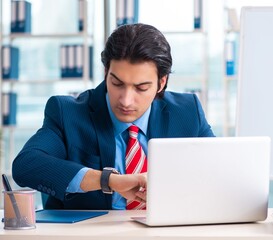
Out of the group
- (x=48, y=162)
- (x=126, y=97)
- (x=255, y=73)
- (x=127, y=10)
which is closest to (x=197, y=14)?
(x=127, y=10)

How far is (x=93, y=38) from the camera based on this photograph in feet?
19.4

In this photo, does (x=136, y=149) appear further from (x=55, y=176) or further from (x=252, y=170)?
(x=252, y=170)

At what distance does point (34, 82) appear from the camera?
19.7 ft

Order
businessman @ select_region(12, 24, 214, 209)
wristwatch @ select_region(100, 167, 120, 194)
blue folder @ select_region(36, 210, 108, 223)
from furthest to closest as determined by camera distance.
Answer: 1. businessman @ select_region(12, 24, 214, 209)
2. wristwatch @ select_region(100, 167, 120, 194)
3. blue folder @ select_region(36, 210, 108, 223)

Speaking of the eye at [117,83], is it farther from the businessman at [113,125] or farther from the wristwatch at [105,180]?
the wristwatch at [105,180]

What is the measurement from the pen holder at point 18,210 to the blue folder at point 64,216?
0.38 ft

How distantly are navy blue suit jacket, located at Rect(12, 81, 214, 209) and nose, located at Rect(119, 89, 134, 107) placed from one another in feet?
0.59

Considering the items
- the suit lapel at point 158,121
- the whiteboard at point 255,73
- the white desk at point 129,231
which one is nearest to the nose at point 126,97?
the suit lapel at point 158,121

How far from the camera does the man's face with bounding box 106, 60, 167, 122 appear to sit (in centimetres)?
242

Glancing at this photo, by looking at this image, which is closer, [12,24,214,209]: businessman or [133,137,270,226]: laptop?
[133,137,270,226]: laptop

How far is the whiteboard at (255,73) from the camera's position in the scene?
9.70 feet

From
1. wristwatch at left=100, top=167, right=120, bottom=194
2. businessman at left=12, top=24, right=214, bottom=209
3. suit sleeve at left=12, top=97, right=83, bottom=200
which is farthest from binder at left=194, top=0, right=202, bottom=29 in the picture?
wristwatch at left=100, top=167, right=120, bottom=194

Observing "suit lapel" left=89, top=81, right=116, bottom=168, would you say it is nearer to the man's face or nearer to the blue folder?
the man's face

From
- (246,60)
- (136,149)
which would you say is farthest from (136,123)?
(246,60)
